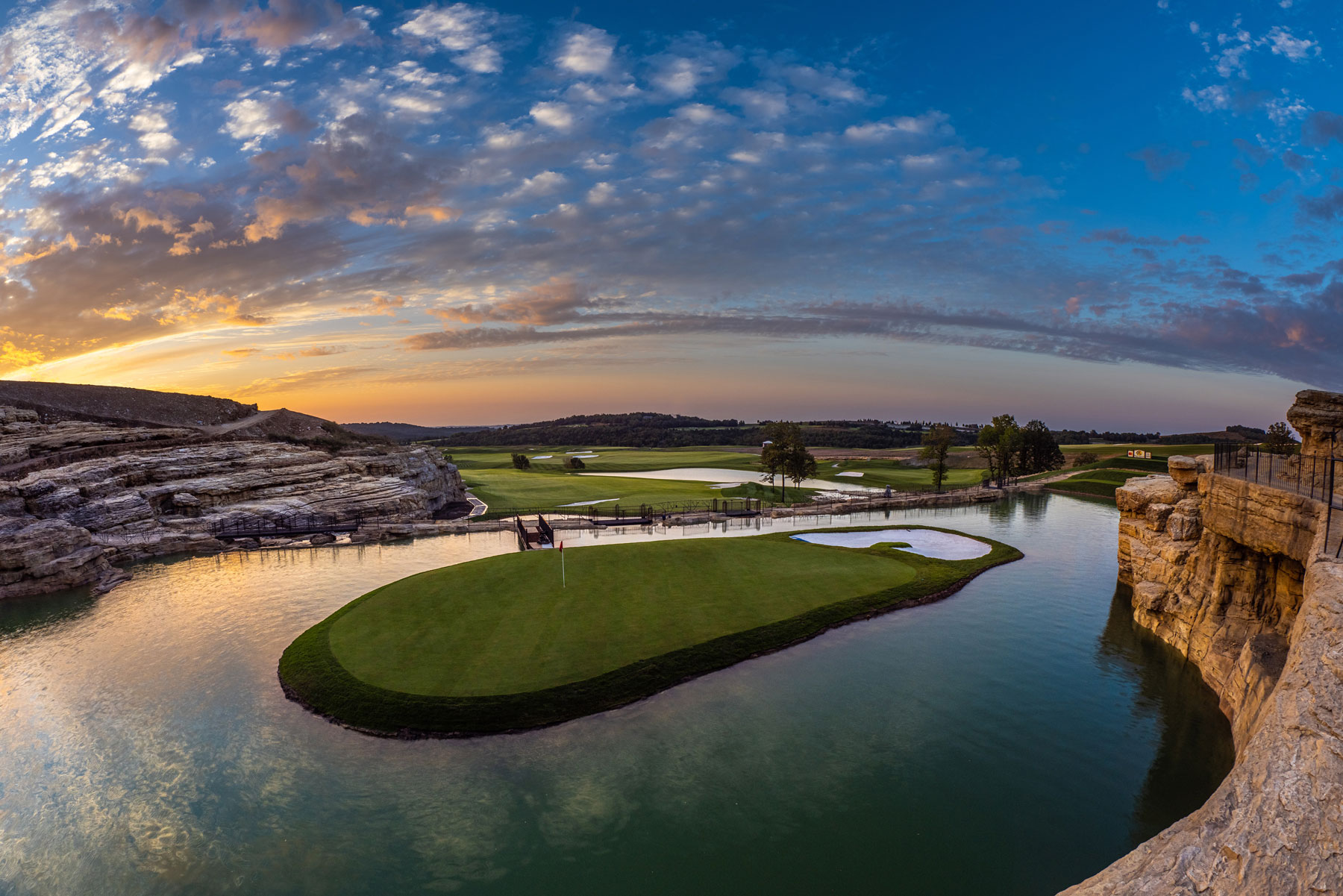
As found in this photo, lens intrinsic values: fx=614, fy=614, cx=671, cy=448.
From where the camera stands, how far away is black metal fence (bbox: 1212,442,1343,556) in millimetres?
10016

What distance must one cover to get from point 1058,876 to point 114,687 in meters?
21.6

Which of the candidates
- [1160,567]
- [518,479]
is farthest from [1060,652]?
[518,479]

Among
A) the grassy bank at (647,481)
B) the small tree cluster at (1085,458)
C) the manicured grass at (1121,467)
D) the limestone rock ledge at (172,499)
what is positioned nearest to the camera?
the limestone rock ledge at (172,499)

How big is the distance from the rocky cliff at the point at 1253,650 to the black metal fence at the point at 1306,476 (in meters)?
0.23

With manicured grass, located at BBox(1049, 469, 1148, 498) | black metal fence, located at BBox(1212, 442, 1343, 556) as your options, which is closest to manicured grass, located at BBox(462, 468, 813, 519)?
manicured grass, located at BBox(1049, 469, 1148, 498)

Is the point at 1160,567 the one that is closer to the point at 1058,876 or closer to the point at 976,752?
the point at 976,752

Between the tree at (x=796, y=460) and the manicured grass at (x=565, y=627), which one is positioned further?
the tree at (x=796, y=460)

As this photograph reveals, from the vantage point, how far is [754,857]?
9570mm

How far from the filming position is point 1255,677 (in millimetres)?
12625

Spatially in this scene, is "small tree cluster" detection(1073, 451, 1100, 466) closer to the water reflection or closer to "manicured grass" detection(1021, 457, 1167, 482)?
"manicured grass" detection(1021, 457, 1167, 482)

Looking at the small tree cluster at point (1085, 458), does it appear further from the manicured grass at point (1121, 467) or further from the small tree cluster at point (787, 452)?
the small tree cluster at point (787, 452)

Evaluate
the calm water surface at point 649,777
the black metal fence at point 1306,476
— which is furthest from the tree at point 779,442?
the calm water surface at point 649,777

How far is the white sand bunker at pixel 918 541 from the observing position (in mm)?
31875

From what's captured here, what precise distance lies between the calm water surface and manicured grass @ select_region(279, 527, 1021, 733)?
771mm
